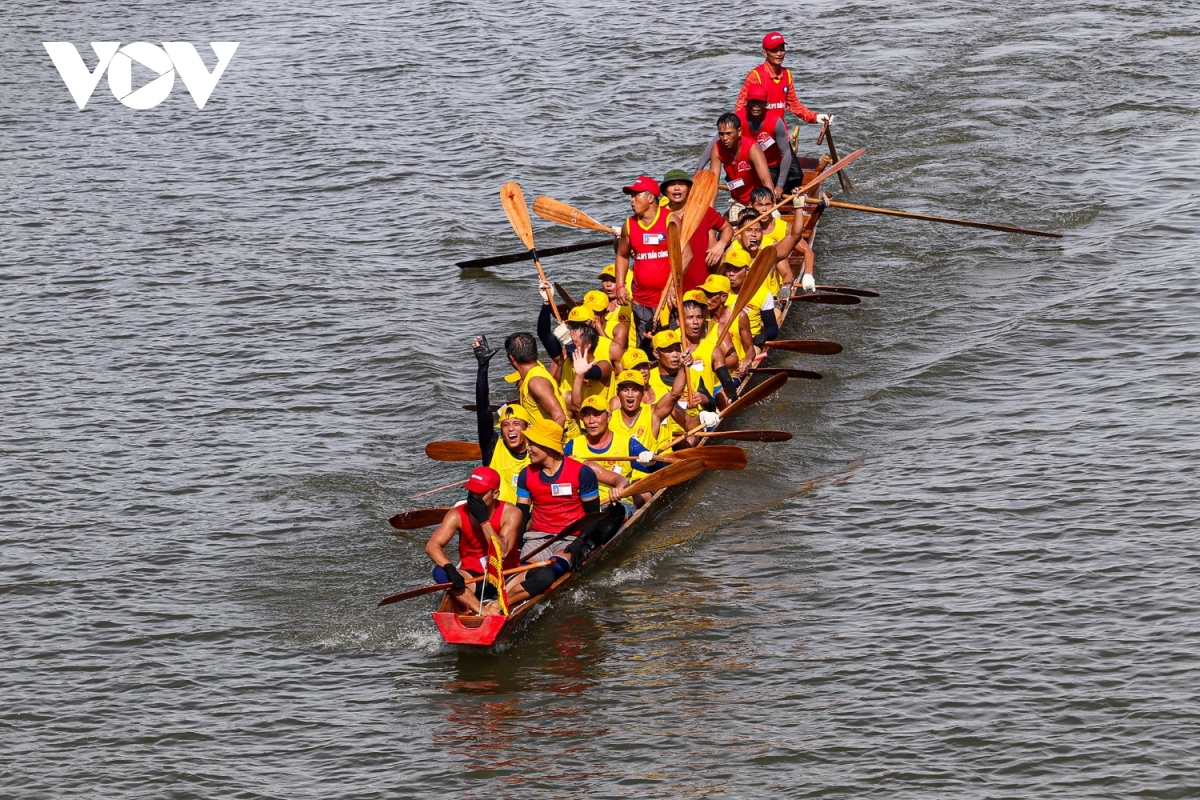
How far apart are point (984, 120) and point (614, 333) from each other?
1372 centimetres

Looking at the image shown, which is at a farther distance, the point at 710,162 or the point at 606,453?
the point at 710,162

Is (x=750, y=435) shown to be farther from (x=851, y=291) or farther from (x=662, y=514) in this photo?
(x=851, y=291)

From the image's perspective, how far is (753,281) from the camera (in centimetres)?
2008

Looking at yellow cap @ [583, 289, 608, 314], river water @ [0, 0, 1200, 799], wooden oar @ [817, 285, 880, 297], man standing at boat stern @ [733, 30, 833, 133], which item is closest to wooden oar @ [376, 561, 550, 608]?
river water @ [0, 0, 1200, 799]

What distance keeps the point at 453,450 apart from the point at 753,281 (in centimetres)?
504

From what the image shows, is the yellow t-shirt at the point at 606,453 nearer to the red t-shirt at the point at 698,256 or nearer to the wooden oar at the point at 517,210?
the red t-shirt at the point at 698,256

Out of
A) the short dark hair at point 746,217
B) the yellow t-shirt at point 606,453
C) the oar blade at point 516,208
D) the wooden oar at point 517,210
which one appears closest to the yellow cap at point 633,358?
the yellow t-shirt at point 606,453

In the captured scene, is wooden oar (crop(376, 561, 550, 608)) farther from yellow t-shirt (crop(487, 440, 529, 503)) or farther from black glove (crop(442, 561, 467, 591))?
yellow t-shirt (crop(487, 440, 529, 503))

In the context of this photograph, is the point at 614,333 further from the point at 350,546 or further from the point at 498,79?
the point at 498,79

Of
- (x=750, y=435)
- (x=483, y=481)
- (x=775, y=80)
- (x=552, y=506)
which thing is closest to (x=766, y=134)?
(x=775, y=80)

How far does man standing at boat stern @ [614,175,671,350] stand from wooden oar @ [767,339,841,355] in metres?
1.71

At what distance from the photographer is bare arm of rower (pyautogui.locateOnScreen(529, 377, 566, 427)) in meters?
16.6

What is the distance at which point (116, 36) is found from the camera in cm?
3709

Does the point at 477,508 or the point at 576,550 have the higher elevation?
the point at 477,508
